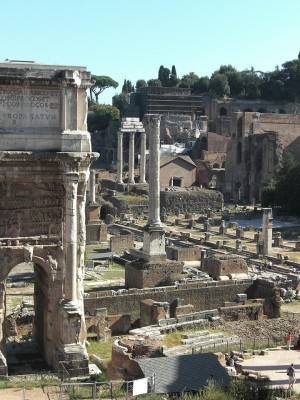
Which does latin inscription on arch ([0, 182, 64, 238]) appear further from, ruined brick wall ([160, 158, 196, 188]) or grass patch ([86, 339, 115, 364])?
ruined brick wall ([160, 158, 196, 188])

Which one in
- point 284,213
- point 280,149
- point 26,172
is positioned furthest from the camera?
point 280,149

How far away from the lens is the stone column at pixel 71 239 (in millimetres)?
15922

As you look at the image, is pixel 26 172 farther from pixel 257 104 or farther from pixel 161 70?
pixel 161 70

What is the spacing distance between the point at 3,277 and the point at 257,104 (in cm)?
9189

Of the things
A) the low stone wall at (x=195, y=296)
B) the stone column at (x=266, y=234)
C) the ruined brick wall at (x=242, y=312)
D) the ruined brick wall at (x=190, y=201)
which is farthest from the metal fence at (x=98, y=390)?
the ruined brick wall at (x=190, y=201)

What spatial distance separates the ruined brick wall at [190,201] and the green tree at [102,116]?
39.5 meters

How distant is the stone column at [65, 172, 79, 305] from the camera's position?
1592cm

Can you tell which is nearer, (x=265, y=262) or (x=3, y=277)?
(x=3, y=277)

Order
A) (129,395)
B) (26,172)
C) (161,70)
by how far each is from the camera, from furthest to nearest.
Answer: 1. (161,70)
2. (26,172)
3. (129,395)

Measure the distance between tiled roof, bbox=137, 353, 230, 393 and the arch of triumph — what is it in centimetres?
195

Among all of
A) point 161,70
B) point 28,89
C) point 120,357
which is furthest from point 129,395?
→ point 161,70

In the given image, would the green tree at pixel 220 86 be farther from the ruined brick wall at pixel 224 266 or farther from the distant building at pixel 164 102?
the ruined brick wall at pixel 224 266

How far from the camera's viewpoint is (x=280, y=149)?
7025cm

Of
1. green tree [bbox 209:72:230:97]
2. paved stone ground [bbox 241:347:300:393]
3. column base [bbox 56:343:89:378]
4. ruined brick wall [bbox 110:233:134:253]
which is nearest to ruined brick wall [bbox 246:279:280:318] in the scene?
paved stone ground [bbox 241:347:300:393]
